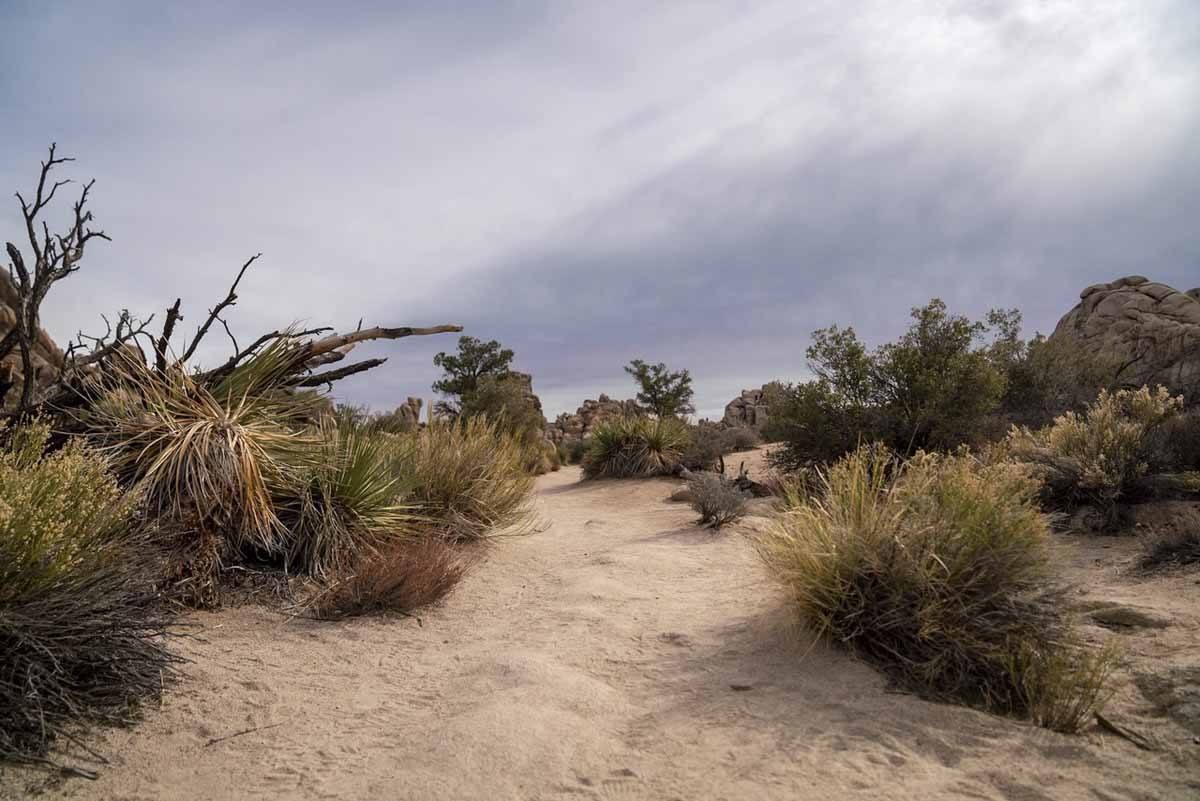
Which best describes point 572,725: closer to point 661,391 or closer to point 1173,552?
point 1173,552

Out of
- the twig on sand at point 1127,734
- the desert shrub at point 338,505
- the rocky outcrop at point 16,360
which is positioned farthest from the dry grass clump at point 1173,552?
the rocky outcrop at point 16,360

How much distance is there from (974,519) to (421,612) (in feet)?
14.2

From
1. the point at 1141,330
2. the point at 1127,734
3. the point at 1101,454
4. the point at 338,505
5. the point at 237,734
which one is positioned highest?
the point at 1141,330

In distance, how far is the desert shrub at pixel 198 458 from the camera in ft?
17.6

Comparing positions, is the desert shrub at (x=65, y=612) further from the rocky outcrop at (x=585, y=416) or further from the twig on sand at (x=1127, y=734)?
the rocky outcrop at (x=585, y=416)

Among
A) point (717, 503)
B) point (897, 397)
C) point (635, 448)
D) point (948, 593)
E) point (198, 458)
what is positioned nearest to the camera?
point (948, 593)

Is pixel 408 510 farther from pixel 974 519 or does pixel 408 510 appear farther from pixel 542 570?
pixel 974 519

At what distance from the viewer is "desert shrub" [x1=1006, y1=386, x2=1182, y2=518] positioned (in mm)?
8086

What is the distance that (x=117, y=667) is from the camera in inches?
143

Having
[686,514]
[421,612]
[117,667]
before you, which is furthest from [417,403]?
[117,667]

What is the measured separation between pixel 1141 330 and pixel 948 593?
24.8m

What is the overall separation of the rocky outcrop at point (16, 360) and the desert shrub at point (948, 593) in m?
6.28

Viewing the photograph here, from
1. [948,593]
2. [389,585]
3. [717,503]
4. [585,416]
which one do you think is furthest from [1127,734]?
[585,416]

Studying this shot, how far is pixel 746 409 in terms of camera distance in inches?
1524
